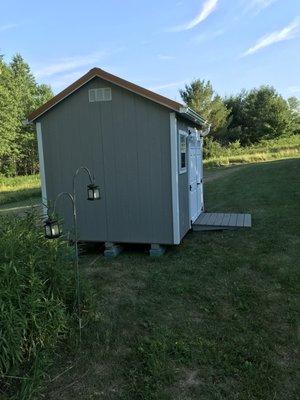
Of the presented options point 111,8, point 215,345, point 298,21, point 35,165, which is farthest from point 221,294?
point 35,165

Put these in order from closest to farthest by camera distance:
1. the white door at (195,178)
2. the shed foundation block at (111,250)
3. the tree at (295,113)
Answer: the shed foundation block at (111,250) → the white door at (195,178) → the tree at (295,113)

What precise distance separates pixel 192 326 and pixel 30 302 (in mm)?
1678

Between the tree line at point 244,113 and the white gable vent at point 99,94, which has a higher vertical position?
the tree line at point 244,113

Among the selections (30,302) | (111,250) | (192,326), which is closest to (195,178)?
(111,250)

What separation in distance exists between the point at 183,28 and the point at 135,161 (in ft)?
34.5

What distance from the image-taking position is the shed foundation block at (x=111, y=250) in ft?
20.8

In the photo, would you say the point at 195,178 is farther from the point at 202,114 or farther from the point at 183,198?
the point at 202,114

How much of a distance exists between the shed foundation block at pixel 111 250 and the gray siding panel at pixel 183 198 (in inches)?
44.3

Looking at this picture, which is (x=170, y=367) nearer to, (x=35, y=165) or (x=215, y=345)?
(x=215, y=345)

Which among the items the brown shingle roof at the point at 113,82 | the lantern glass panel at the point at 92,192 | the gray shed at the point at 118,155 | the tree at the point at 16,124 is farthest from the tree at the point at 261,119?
the lantern glass panel at the point at 92,192

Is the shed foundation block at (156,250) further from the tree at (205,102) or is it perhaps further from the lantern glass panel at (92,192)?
the tree at (205,102)

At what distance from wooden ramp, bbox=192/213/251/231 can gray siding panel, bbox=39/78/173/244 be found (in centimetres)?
173

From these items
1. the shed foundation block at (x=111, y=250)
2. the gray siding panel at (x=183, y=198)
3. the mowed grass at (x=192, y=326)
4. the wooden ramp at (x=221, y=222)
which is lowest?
the mowed grass at (x=192, y=326)

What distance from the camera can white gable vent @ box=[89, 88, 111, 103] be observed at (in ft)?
19.9
